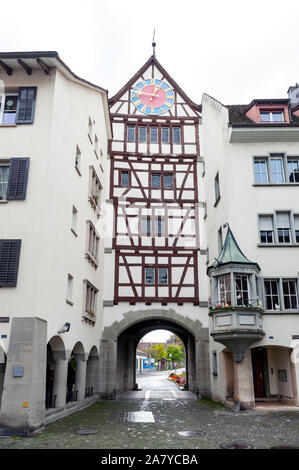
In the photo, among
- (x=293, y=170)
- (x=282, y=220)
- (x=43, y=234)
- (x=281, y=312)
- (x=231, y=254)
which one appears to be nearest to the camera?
(x=43, y=234)

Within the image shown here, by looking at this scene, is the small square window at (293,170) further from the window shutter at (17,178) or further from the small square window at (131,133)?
the window shutter at (17,178)

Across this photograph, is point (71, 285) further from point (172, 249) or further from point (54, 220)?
point (172, 249)

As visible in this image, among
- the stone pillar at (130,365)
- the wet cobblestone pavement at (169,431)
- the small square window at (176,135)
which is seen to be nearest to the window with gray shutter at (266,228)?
the wet cobblestone pavement at (169,431)

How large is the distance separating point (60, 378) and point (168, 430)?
16.6ft

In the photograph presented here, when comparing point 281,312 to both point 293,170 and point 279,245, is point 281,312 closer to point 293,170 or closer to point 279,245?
point 279,245

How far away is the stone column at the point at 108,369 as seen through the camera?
75.5 feet

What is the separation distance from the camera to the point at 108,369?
23.5 meters

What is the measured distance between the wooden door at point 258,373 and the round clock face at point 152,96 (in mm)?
17395

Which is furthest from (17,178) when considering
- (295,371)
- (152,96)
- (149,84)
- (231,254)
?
(149,84)

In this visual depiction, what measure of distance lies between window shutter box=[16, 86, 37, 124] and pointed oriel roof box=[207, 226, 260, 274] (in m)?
9.99

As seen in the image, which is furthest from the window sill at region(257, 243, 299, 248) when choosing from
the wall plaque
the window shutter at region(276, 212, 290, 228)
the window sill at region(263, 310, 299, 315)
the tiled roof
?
the wall plaque

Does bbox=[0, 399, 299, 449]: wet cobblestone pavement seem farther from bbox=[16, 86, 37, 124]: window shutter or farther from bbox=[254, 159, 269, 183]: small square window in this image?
bbox=[16, 86, 37, 124]: window shutter
